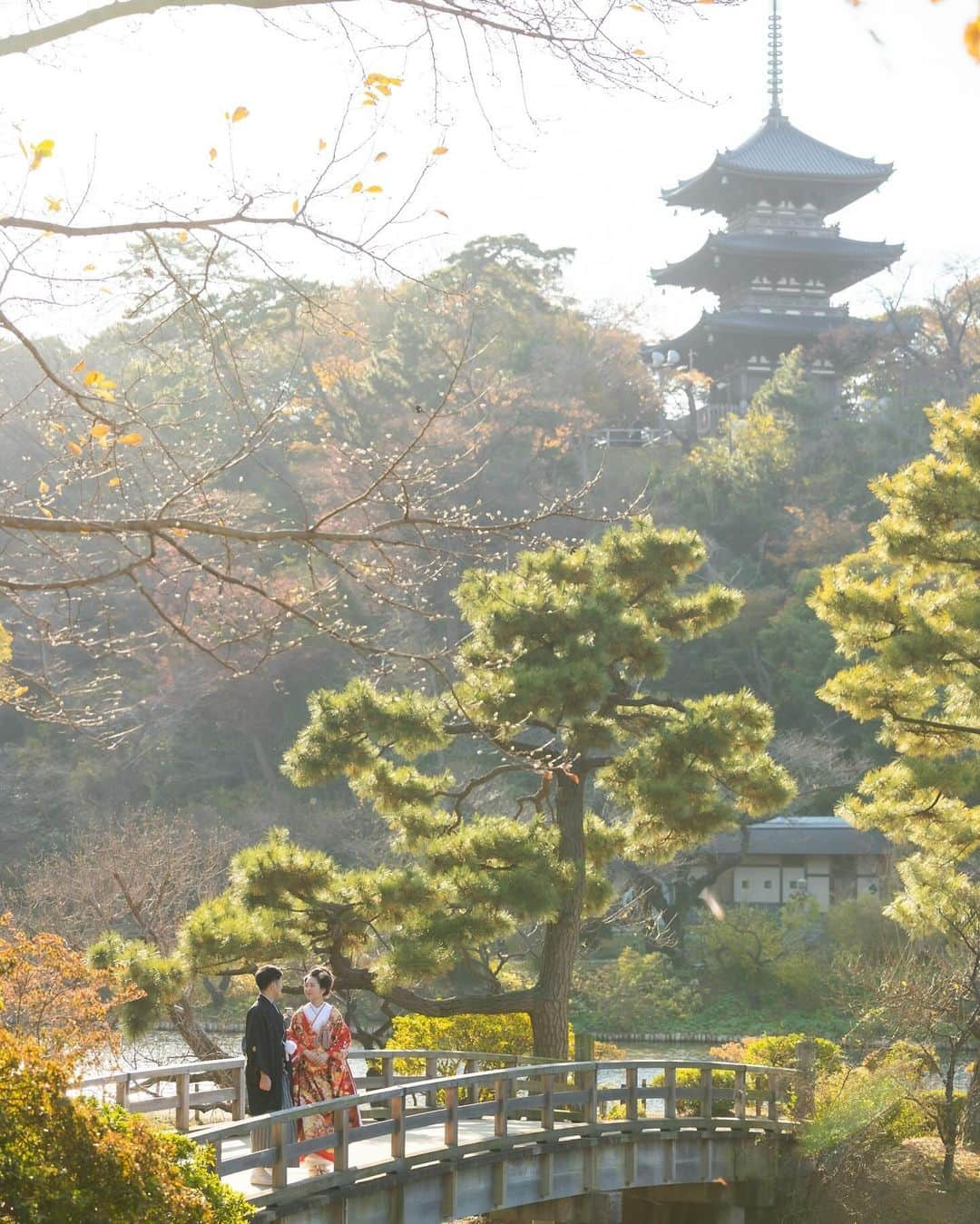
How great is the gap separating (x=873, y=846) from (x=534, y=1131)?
59.9 ft

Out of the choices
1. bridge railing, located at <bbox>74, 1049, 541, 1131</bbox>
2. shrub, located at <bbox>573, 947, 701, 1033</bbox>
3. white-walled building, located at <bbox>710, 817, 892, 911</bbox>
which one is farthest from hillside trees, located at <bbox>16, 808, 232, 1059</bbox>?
white-walled building, located at <bbox>710, 817, 892, 911</bbox>

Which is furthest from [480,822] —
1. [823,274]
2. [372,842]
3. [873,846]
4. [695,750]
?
[823,274]

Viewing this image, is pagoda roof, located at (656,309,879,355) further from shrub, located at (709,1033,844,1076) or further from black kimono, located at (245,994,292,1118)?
black kimono, located at (245,994,292,1118)

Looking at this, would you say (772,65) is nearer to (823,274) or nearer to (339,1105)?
(823,274)

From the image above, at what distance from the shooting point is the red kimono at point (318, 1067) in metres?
8.07

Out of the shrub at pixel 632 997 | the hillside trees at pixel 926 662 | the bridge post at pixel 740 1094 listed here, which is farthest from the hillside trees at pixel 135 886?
the hillside trees at pixel 926 662

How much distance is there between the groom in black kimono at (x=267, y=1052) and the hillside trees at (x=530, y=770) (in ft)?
11.5

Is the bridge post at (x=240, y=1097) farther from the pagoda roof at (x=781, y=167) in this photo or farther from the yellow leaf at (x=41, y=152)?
the pagoda roof at (x=781, y=167)

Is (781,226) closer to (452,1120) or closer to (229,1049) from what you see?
(229,1049)

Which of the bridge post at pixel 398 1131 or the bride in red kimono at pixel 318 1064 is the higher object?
the bride in red kimono at pixel 318 1064

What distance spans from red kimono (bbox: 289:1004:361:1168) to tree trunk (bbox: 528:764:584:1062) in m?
4.49

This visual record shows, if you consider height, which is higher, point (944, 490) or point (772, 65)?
point (772, 65)

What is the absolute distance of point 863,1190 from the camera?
11.6m

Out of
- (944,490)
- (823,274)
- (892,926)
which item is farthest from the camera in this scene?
(823,274)
